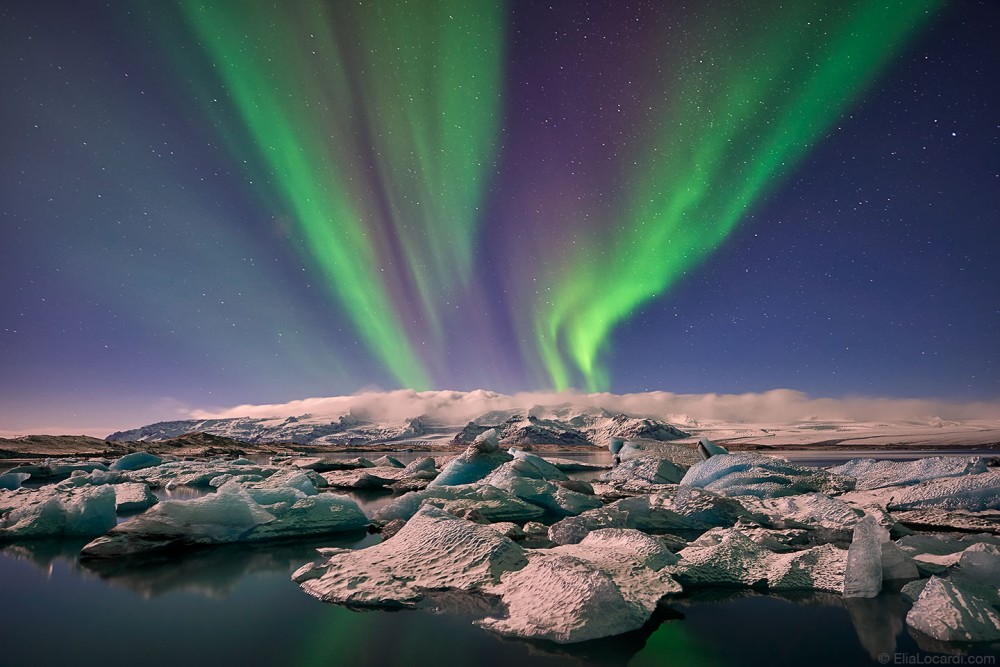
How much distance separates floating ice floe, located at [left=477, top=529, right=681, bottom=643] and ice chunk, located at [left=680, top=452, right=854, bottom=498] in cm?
808

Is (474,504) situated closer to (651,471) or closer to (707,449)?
(651,471)

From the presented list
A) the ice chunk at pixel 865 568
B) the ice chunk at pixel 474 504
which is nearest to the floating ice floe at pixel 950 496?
the ice chunk at pixel 865 568

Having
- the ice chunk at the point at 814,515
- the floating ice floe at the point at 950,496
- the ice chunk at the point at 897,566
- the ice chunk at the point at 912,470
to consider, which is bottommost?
the ice chunk at the point at 897,566

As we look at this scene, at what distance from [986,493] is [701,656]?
10909 millimetres

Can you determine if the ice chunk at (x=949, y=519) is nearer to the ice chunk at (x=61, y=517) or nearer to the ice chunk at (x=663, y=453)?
the ice chunk at (x=663, y=453)

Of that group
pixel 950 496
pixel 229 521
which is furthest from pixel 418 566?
pixel 950 496

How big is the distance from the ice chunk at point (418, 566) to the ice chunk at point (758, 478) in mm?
8833

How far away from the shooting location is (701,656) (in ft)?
11.3

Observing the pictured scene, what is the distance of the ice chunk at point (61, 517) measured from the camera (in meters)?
8.15

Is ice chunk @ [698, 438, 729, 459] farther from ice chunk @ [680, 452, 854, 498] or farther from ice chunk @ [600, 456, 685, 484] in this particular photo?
ice chunk @ [680, 452, 854, 498]

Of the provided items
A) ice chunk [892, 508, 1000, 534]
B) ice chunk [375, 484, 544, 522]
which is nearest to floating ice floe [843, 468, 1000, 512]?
ice chunk [892, 508, 1000, 534]

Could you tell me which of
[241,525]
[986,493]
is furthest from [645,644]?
[986,493]

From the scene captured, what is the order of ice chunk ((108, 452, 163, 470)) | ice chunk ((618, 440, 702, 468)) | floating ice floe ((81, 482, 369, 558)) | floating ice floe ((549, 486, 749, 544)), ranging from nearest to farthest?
floating ice floe ((81, 482, 369, 558)) < floating ice floe ((549, 486, 749, 544)) < ice chunk ((618, 440, 702, 468)) < ice chunk ((108, 452, 163, 470))

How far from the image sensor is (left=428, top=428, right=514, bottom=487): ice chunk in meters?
13.6
